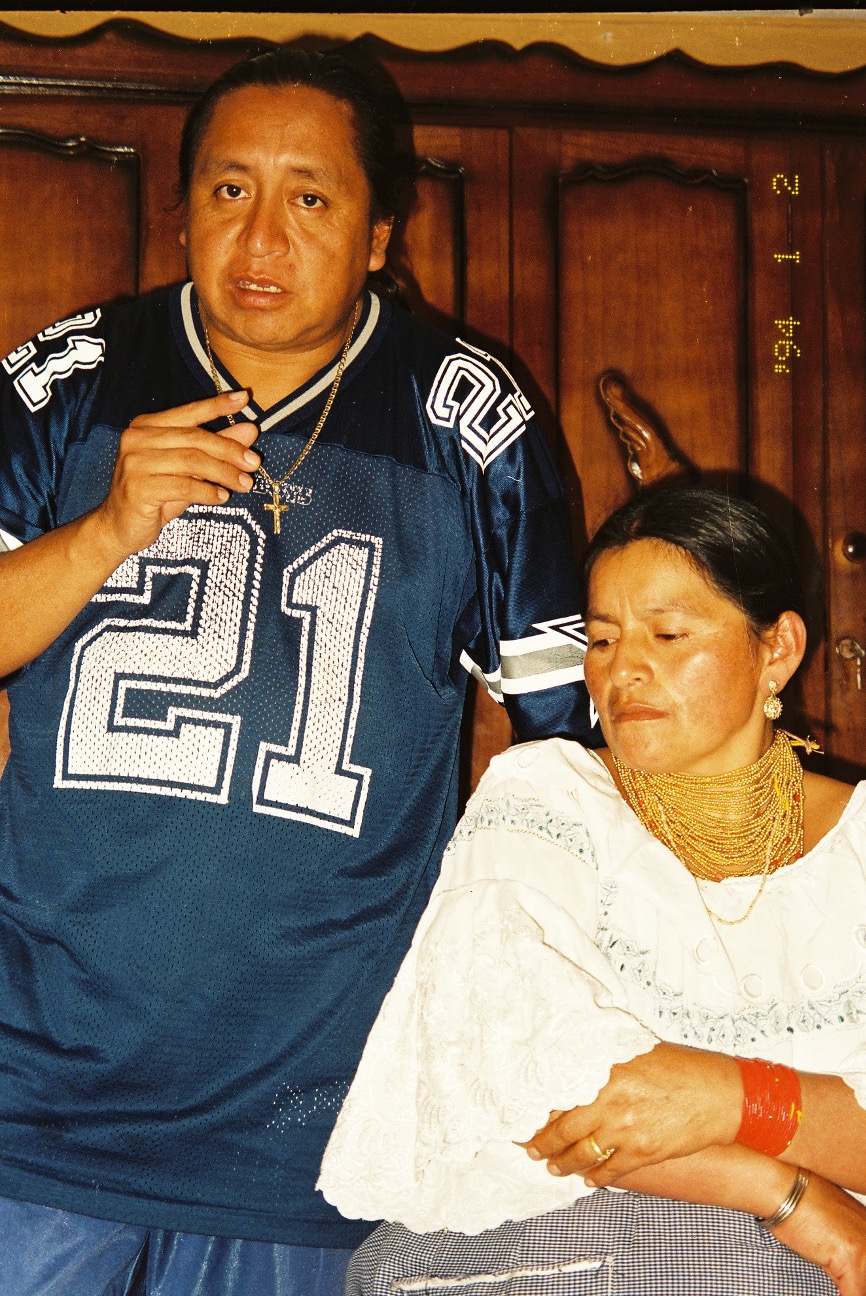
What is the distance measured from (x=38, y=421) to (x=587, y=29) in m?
1.61

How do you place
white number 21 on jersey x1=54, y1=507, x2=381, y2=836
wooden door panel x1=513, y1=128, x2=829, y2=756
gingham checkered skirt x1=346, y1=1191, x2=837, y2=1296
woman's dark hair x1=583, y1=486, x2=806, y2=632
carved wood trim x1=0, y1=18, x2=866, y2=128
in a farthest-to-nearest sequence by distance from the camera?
wooden door panel x1=513, y1=128, x2=829, y2=756
carved wood trim x1=0, y1=18, x2=866, y2=128
woman's dark hair x1=583, y1=486, x2=806, y2=632
white number 21 on jersey x1=54, y1=507, x2=381, y2=836
gingham checkered skirt x1=346, y1=1191, x2=837, y2=1296

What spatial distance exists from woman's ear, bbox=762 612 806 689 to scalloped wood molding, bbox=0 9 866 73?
60.8 inches

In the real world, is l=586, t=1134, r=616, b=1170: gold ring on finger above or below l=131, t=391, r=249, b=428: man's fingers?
below

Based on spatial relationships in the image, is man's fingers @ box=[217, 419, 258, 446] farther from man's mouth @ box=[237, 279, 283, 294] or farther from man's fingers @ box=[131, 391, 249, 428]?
man's mouth @ box=[237, 279, 283, 294]

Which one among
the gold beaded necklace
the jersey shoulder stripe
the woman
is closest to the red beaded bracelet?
the woman

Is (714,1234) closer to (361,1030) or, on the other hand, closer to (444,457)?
(361,1030)

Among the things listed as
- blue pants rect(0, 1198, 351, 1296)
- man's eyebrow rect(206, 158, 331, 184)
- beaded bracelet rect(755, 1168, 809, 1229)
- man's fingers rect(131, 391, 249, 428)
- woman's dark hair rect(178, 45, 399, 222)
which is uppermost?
woman's dark hair rect(178, 45, 399, 222)

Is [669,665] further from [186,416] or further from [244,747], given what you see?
[186,416]

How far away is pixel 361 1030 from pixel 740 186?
1976 mm

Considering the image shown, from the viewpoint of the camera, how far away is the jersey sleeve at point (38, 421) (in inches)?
64.9

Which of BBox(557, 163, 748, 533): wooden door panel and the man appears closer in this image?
the man

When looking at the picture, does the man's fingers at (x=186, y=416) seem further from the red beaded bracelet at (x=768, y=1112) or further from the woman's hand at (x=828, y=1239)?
the woman's hand at (x=828, y=1239)

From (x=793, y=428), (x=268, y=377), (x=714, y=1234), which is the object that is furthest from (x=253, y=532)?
(x=793, y=428)

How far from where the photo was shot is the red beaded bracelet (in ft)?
4.43
